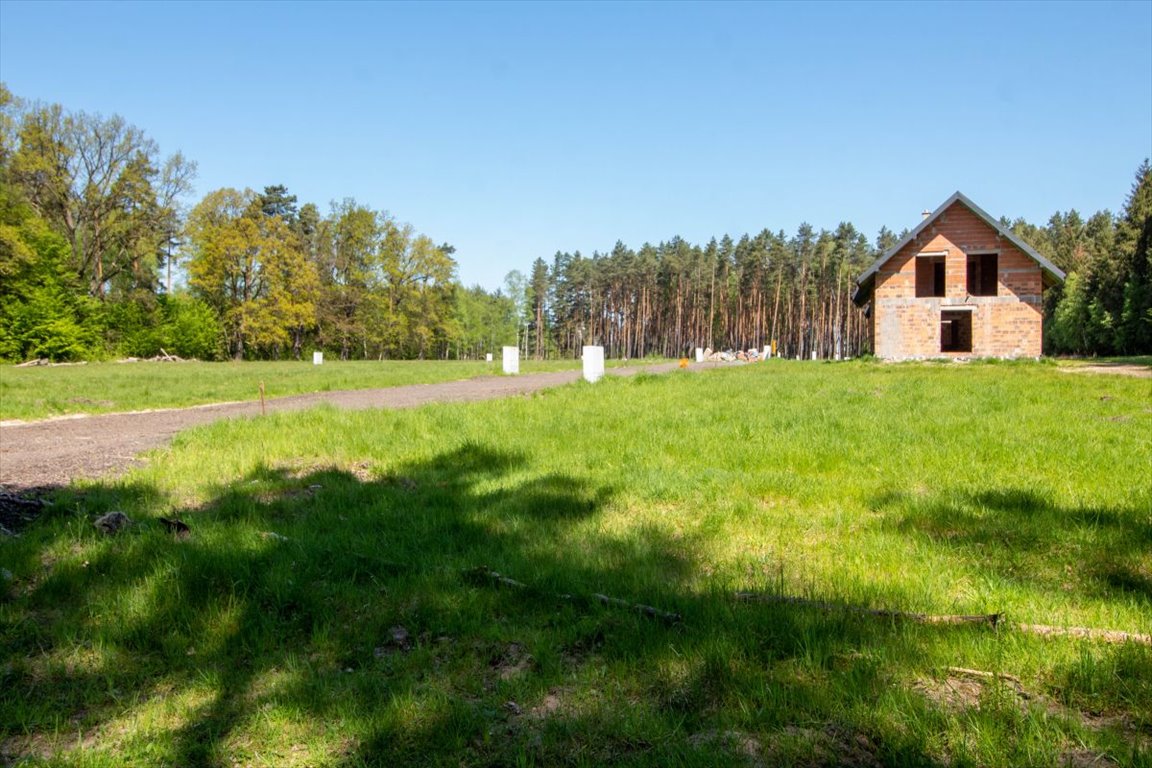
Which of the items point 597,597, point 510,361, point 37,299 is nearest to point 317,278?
point 37,299

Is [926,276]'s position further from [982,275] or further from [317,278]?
[317,278]

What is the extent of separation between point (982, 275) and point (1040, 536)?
107 ft

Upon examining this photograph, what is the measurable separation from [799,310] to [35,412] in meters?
88.0

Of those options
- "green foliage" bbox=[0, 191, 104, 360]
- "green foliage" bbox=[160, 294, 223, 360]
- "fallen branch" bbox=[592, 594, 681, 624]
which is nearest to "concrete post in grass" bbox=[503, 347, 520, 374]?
"fallen branch" bbox=[592, 594, 681, 624]

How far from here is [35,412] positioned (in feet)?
39.1

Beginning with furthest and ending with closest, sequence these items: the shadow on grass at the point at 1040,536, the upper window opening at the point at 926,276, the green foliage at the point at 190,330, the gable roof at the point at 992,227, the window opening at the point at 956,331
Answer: the green foliage at the point at 190,330, the window opening at the point at 956,331, the upper window opening at the point at 926,276, the gable roof at the point at 992,227, the shadow on grass at the point at 1040,536

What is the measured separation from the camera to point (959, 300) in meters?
28.6

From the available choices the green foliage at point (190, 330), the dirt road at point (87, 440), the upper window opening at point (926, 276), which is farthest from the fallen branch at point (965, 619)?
the green foliage at point (190, 330)

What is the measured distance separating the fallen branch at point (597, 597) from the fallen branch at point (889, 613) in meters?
0.43

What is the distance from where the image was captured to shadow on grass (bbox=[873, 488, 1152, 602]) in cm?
376

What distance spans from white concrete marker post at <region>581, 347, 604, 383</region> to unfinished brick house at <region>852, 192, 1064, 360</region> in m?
16.8

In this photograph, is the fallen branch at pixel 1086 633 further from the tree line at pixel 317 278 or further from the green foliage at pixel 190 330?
the green foliage at pixel 190 330

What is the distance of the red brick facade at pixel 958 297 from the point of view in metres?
27.9

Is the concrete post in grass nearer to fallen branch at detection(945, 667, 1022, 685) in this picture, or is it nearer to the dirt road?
the dirt road
